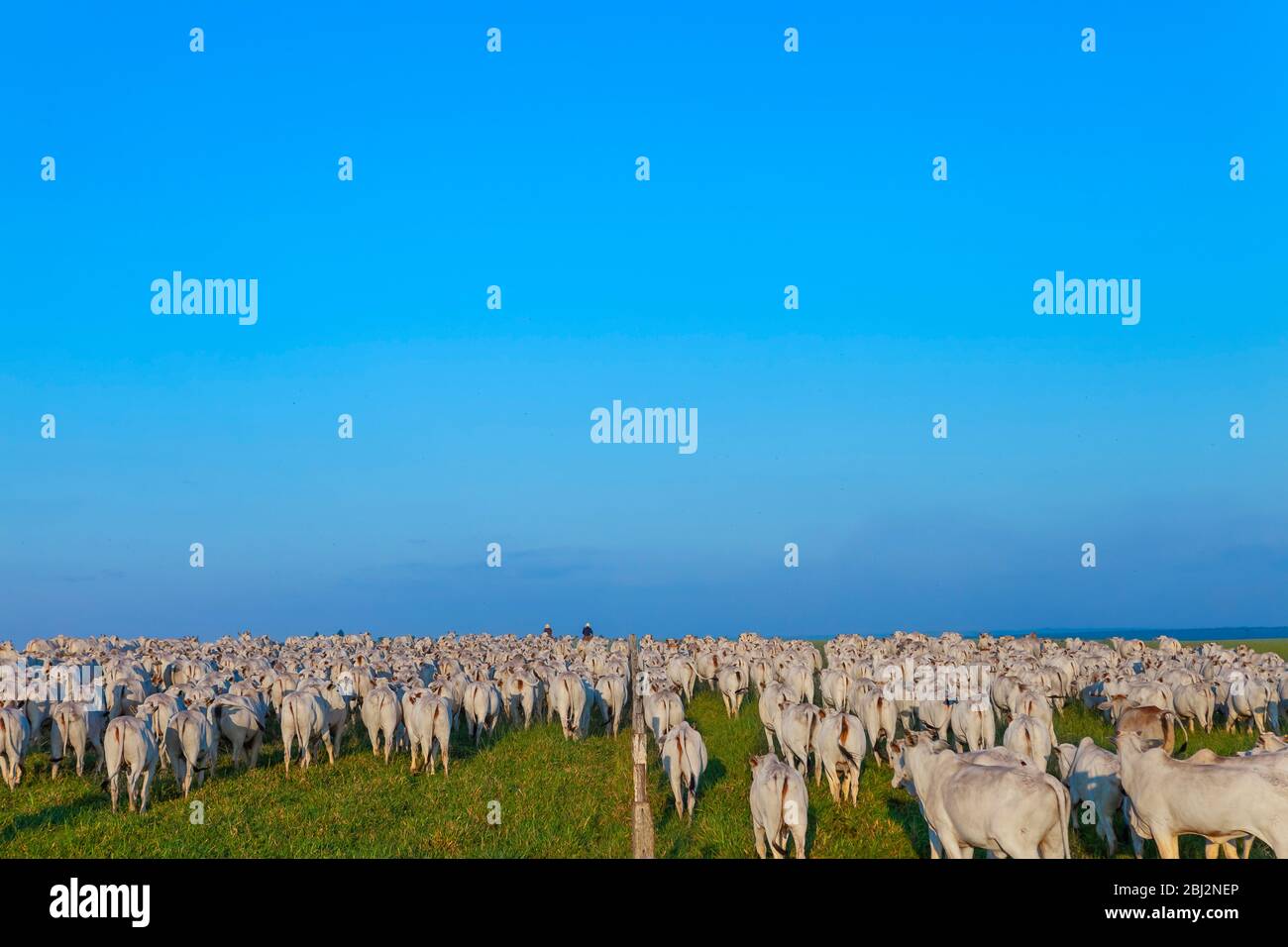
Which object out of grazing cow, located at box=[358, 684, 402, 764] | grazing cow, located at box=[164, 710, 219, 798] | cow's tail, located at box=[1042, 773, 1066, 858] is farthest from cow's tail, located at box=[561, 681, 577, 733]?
cow's tail, located at box=[1042, 773, 1066, 858]

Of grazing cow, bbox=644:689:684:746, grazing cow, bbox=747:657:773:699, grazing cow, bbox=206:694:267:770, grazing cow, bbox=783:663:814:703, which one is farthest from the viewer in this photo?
grazing cow, bbox=747:657:773:699

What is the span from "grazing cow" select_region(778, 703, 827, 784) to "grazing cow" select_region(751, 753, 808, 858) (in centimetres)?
554

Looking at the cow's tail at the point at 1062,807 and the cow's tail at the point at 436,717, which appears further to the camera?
the cow's tail at the point at 436,717

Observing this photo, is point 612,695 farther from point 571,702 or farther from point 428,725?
point 428,725

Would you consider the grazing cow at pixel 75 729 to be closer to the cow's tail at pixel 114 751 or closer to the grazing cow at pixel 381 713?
the cow's tail at pixel 114 751

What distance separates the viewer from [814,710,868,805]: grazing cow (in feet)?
58.1

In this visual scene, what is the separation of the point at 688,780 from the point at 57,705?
14.0m

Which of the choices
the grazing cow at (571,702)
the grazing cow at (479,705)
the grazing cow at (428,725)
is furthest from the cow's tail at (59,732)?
the grazing cow at (571,702)

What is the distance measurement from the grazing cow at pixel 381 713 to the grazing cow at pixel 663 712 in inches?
236

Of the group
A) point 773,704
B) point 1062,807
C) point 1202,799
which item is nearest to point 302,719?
point 773,704

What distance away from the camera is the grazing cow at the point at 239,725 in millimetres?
21500

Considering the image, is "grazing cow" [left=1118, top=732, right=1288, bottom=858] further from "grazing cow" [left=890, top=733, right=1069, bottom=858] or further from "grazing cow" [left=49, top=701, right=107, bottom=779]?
"grazing cow" [left=49, top=701, right=107, bottom=779]
